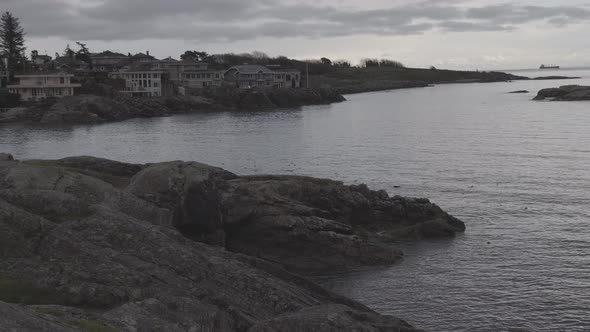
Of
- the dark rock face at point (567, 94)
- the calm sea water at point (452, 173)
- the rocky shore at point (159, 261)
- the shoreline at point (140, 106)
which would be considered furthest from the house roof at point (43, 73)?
the dark rock face at point (567, 94)

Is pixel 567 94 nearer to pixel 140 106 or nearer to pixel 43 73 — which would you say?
pixel 140 106

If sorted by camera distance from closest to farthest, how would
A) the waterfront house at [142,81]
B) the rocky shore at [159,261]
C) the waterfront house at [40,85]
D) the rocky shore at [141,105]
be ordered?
the rocky shore at [159,261] < the rocky shore at [141,105] < the waterfront house at [40,85] < the waterfront house at [142,81]

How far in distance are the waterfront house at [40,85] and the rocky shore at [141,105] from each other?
226 inches

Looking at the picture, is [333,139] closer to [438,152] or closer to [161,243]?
[438,152]

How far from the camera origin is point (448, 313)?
27.8 m

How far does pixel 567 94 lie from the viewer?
189 m

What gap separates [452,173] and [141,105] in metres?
114

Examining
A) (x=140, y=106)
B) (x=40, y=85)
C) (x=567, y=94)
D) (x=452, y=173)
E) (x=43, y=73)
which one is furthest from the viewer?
(x=567, y=94)

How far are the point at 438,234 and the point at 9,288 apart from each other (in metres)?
29.3

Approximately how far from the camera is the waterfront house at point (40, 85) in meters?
151

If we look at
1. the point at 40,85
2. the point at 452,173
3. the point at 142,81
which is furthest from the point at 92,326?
the point at 142,81

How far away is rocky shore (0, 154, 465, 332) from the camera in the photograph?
17.2 metres

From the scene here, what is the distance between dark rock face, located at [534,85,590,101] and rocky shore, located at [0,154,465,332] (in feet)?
556

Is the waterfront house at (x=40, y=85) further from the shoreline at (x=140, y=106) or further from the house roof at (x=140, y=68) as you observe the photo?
the house roof at (x=140, y=68)
